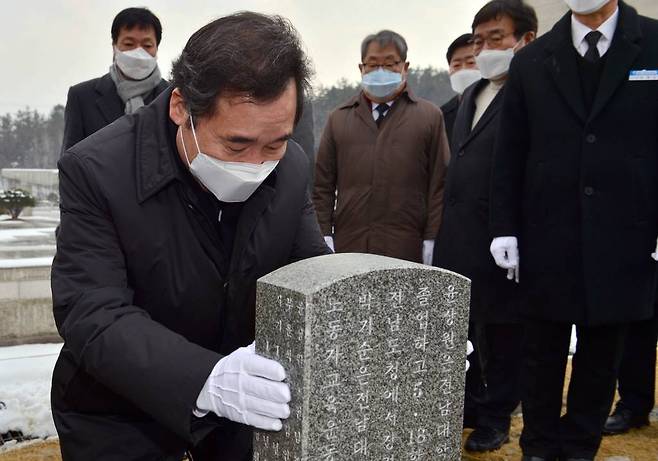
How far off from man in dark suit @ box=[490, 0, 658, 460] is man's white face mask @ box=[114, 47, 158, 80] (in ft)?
6.42

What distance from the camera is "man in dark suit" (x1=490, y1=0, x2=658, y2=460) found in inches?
103

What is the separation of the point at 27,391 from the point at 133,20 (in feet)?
6.97

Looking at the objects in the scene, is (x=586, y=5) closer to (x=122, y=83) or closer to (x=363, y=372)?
(x=363, y=372)

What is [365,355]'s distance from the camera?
1689mm

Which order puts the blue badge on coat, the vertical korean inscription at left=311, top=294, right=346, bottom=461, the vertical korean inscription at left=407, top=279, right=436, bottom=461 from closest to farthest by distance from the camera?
the vertical korean inscription at left=311, top=294, right=346, bottom=461 → the vertical korean inscription at left=407, top=279, right=436, bottom=461 → the blue badge on coat

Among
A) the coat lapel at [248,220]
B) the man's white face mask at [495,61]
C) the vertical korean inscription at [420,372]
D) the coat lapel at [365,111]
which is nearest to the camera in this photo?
the vertical korean inscription at [420,372]

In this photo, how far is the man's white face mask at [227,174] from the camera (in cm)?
179

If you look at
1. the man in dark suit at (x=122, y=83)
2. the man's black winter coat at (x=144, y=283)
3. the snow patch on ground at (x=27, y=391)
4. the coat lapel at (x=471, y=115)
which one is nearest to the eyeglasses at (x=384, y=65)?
the coat lapel at (x=471, y=115)

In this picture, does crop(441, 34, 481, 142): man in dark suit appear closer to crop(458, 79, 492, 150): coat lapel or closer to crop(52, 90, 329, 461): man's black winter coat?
crop(458, 79, 492, 150): coat lapel

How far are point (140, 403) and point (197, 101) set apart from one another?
72cm

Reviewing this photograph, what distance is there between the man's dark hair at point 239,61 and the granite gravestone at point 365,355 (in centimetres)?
44

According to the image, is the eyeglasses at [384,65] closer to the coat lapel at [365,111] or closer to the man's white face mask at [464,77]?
the coat lapel at [365,111]

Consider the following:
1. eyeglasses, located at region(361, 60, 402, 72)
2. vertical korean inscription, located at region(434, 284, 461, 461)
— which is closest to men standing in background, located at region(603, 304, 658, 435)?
eyeglasses, located at region(361, 60, 402, 72)

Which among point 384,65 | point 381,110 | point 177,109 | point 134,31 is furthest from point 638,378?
point 134,31
